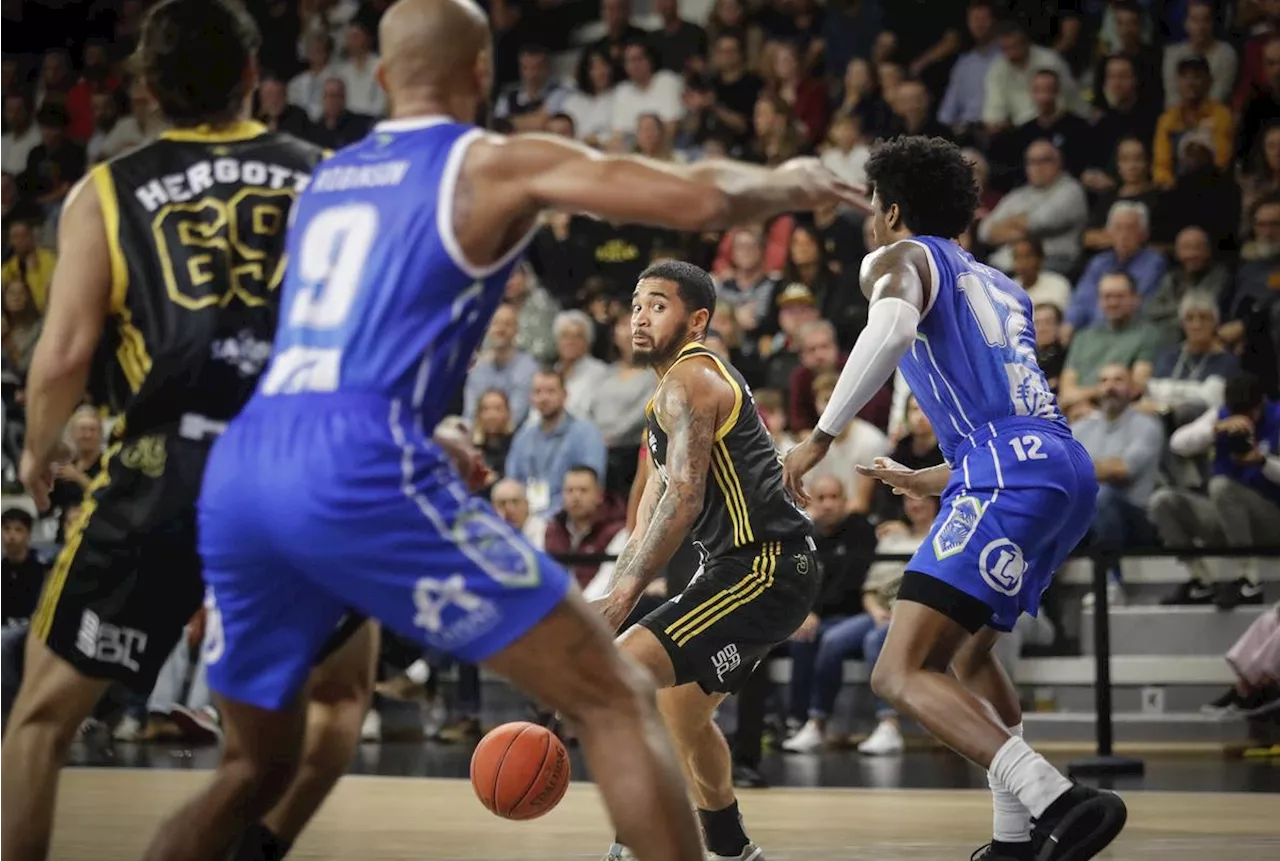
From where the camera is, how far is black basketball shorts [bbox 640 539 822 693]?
5.77 metres

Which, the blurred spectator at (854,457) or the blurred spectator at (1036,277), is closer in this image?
the blurred spectator at (854,457)

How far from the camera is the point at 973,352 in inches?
211

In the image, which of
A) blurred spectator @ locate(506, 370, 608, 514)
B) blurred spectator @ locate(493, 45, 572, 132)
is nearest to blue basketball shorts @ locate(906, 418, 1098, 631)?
blurred spectator @ locate(506, 370, 608, 514)

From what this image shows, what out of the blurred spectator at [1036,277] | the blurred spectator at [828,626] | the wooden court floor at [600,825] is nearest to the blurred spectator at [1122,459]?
the blurred spectator at [1036,277]

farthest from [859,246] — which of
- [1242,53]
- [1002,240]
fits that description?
[1242,53]

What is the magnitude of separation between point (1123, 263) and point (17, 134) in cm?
1096

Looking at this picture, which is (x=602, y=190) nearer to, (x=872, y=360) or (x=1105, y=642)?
(x=872, y=360)

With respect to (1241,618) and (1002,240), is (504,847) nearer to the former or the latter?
(1241,618)

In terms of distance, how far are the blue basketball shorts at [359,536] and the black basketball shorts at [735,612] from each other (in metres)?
2.29

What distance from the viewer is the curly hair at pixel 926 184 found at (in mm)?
5590

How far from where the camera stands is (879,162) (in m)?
5.64

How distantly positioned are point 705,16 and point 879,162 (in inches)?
421

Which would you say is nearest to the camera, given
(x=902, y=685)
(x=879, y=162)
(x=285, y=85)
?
(x=902, y=685)

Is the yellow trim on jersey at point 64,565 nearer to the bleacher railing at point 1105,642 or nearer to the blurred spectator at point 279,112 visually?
the bleacher railing at point 1105,642
